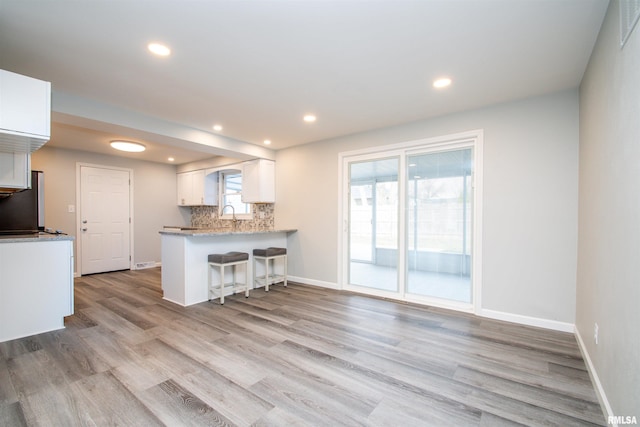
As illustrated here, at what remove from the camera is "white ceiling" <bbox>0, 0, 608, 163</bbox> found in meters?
1.83

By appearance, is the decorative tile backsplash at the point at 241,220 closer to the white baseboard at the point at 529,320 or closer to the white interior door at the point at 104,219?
the white interior door at the point at 104,219

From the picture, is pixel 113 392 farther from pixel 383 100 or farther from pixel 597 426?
pixel 383 100

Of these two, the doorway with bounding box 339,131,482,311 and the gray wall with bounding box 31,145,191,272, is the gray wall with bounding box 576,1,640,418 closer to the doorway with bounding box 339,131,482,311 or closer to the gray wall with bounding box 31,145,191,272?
the doorway with bounding box 339,131,482,311

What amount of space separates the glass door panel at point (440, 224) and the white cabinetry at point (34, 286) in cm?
402

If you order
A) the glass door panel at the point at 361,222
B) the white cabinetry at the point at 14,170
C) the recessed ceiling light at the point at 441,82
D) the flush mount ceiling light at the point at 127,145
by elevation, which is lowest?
the glass door panel at the point at 361,222

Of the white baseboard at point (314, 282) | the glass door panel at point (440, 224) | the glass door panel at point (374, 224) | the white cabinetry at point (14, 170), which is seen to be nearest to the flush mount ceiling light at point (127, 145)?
the white cabinetry at point (14, 170)

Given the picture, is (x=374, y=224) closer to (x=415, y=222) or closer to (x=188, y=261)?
(x=415, y=222)

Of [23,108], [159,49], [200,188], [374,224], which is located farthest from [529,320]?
[200,188]

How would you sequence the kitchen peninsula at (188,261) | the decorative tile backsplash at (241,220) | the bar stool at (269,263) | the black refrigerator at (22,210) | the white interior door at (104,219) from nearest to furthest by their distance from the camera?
1. the kitchen peninsula at (188,261)
2. the black refrigerator at (22,210)
3. the bar stool at (269,263)
4. the decorative tile backsplash at (241,220)
5. the white interior door at (104,219)

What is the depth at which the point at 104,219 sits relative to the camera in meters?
5.99

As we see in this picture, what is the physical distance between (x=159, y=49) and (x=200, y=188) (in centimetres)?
469

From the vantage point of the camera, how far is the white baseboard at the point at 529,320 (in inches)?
116

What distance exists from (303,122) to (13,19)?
2.69 metres

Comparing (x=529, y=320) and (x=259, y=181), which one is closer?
(x=529, y=320)
